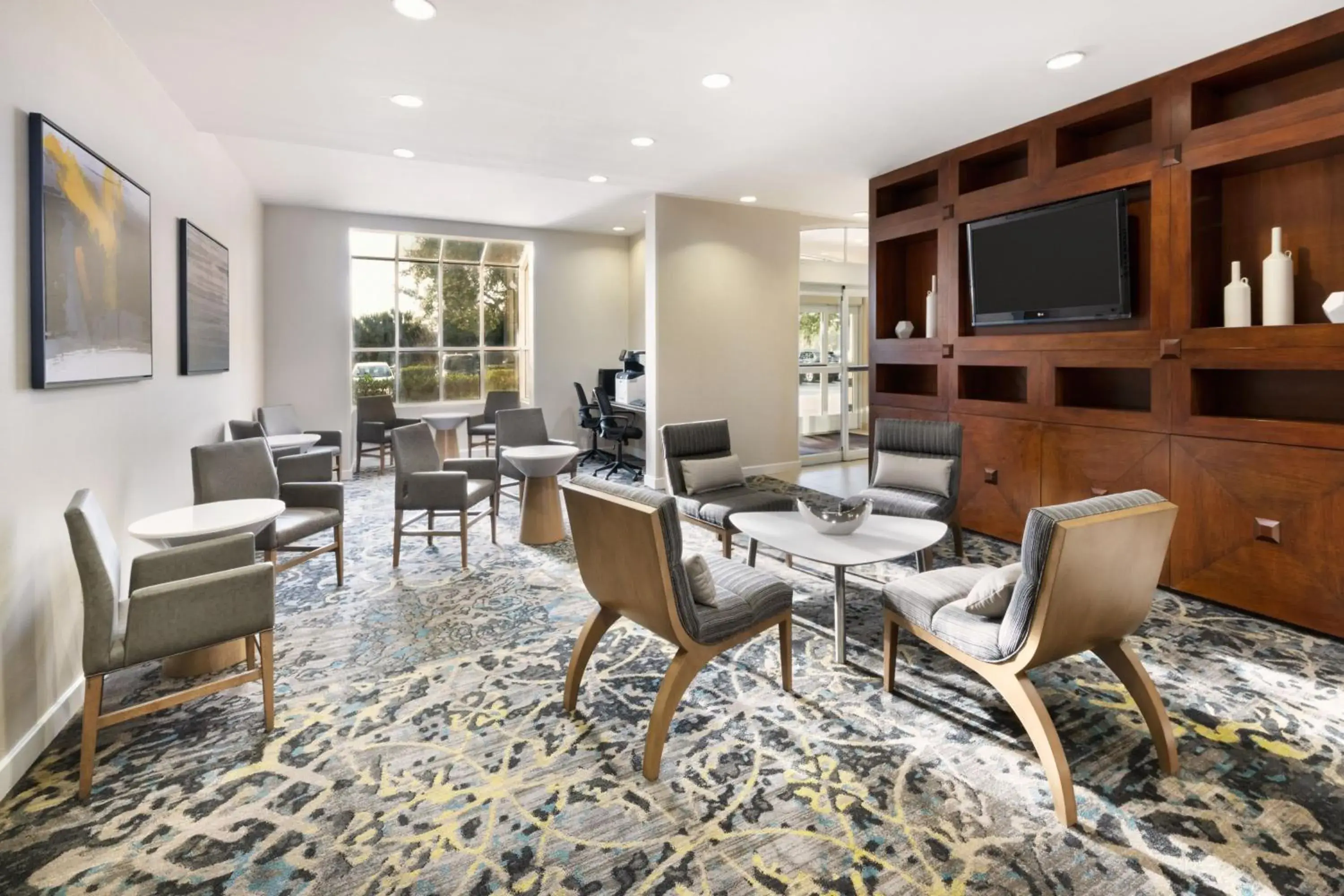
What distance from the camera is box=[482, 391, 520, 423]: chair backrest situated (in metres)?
8.37

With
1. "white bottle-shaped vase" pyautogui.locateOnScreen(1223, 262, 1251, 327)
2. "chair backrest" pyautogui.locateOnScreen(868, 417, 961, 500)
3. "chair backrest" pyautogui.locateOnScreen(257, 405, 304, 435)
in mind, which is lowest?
"chair backrest" pyautogui.locateOnScreen(868, 417, 961, 500)

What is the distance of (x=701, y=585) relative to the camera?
240 centimetres

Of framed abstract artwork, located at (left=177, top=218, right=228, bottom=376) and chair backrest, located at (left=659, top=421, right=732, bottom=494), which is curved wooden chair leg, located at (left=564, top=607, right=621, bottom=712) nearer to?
chair backrest, located at (left=659, top=421, right=732, bottom=494)

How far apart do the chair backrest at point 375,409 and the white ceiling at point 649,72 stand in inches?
114

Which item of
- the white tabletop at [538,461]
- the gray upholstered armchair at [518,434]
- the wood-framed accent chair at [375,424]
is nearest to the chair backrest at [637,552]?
the white tabletop at [538,461]

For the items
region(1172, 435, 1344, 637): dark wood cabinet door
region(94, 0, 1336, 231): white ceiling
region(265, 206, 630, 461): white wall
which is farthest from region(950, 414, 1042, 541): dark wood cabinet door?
region(265, 206, 630, 461): white wall

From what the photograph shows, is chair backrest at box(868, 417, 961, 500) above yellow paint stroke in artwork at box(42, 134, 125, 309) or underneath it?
underneath

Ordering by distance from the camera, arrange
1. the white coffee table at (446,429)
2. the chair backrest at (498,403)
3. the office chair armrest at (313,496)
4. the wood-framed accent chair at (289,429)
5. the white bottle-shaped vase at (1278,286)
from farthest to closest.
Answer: the chair backrest at (498,403) → the white coffee table at (446,429) → the wood-framed accent chair at (289,429) → the office chair armrest at (313,496) → the white bottle-shaped vase at (1278,286)

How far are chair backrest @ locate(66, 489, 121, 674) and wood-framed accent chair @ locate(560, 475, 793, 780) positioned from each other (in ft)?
4.85

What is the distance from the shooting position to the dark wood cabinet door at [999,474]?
4.60 meters

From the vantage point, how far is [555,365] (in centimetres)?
895

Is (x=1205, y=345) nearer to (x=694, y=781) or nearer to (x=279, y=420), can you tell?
(x=694, y=781)

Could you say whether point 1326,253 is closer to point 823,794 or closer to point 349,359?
point 823,794

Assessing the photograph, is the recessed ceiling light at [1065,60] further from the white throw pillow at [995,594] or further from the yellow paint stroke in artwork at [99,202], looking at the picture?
the yellow paint stroke in artwork at [99,202]
